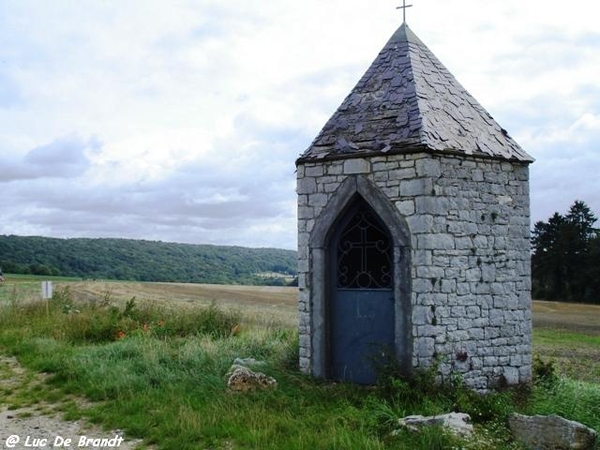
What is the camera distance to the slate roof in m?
8.23

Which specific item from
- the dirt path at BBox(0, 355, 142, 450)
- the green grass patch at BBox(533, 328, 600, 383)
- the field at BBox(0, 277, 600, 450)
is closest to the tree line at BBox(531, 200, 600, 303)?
the green grass patch at BBox(533, 328, 600, 383)

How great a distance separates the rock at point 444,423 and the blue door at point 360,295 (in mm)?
1912

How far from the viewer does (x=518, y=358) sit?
847 cm

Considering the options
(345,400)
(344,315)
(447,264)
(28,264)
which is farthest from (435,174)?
(28,264)

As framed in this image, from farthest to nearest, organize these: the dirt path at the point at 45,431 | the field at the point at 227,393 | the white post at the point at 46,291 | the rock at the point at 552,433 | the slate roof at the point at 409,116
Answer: the white post at the point at 46,291
the slate roof at the point at 409,116
the dirt path at the point at 45,431
the field at the point at 227,393
the rock at the point at 552,433

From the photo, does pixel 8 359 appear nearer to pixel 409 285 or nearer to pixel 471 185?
pixel 409 285

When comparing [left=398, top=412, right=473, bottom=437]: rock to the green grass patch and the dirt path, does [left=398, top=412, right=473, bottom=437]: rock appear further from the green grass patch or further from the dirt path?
the green grass patch

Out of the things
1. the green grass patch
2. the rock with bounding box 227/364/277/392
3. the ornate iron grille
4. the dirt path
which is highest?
the ornate iron grille

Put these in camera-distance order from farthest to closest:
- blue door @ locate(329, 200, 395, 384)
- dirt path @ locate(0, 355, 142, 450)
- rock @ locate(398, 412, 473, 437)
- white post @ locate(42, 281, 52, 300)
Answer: white post @ locate(42, 281, 52, 300) < blue door @ locate(329, 200, 395, 384) < dirt path @ locate(0, 355, 142, 450) < rock @ locate(398, 412, 473, 437)

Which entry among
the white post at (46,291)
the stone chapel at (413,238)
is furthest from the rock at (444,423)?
the white post at (46,291)

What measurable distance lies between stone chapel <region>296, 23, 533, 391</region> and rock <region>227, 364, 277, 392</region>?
91 centimetres

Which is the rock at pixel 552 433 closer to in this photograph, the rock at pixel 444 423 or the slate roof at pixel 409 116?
the rock at pixel 444 423

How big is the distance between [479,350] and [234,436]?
137 inches

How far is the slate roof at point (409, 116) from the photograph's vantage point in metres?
8.23
